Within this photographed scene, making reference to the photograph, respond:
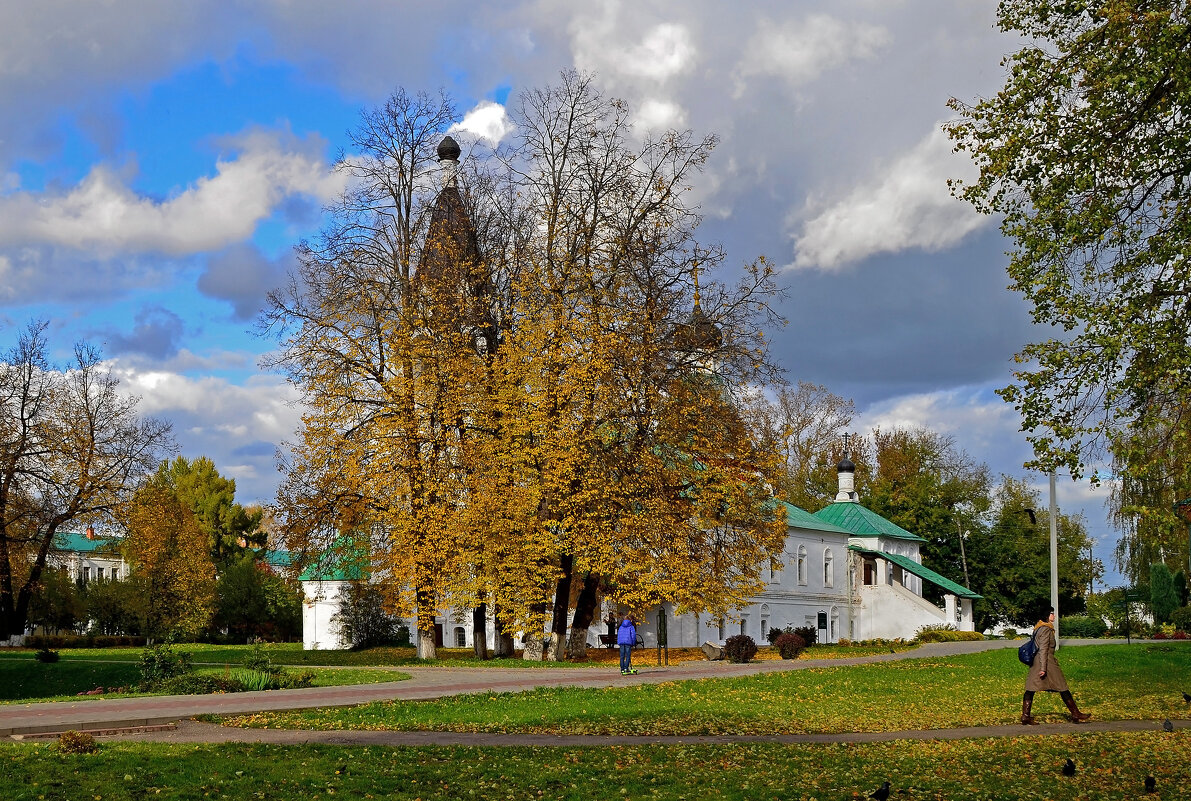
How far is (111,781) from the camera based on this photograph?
11438 millimetres

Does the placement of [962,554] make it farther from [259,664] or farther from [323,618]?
[259,664]

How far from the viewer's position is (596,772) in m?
12.7

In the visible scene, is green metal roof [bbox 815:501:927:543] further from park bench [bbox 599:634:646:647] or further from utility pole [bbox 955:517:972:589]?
park bench [bbox 599:634:646:647]

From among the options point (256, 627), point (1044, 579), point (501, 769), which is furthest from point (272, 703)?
point (1044, 579)

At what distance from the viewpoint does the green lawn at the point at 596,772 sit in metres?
Answer: 11.3

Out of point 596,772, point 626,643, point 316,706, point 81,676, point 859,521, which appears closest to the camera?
point 596,772

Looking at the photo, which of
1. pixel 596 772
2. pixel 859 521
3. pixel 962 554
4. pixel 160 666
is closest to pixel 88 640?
pixel 160 666

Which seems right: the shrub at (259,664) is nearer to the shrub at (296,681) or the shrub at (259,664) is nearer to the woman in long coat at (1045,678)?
the shrub at (296,681)

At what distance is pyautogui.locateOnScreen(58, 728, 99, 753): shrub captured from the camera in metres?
13.4

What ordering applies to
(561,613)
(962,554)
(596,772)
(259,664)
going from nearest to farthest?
1. (596,772)
2. (259,664)
3. (561,613)
4. (962,554)

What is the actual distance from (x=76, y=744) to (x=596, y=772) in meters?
6.25

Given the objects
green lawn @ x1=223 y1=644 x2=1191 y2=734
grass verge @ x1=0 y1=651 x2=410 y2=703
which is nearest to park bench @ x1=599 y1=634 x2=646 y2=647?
green lawn @ x1=223 y1=644 x2=1191 y2=734

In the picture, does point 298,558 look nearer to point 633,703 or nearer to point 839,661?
point 839,661

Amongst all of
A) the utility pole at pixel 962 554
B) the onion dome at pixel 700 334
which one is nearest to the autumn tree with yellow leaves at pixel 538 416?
the onion dome at pixel 700 334
